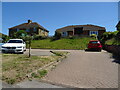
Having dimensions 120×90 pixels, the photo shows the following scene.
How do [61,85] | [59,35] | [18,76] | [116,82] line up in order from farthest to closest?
[59,35], [18,76], [116,82], [61,85]

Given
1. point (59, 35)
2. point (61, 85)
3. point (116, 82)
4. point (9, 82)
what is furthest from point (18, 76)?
point (59, 35)

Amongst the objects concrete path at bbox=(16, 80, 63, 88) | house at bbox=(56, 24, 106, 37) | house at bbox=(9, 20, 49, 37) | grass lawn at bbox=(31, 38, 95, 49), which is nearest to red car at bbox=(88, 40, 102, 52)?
grass lawn at bbox=(31, 38, 95, 49)

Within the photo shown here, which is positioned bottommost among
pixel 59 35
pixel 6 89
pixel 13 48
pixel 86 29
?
pixel 6 89

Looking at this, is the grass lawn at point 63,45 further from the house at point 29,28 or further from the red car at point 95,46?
the house at point 29,28

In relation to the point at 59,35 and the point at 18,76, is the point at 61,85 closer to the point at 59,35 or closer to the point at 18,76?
the point at 18,76

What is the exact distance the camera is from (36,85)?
4.14 m

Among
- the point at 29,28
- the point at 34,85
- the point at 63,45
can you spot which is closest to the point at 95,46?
the point at 63,45

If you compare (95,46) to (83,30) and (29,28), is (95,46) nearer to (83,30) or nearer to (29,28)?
(83,30)

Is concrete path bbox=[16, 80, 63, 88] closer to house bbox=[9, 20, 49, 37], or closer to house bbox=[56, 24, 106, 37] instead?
house bbox=[56, 24, 106, 37]

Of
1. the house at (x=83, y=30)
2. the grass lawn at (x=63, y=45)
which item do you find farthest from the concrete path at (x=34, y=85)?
the house at (x=83, y=30)

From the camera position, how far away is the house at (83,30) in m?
43.6

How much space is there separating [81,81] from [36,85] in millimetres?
1576

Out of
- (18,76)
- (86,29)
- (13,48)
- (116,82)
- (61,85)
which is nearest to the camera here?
(61,85)

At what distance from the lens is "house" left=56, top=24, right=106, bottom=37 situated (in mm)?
43562
